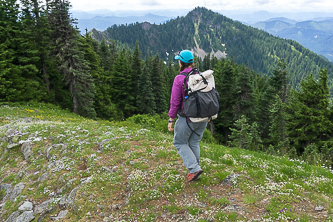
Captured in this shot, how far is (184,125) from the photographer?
16.8ft

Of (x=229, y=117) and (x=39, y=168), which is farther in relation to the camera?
(x=229, y=117)

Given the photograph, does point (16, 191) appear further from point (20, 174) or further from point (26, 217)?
point (26, 217)

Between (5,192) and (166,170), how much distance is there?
611 cm

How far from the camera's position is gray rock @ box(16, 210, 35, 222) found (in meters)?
5.71

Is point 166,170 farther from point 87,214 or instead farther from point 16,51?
point 16,51

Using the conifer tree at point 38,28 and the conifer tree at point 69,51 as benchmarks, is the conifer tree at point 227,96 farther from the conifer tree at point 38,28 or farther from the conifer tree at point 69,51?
the conifer tree at point 38,28

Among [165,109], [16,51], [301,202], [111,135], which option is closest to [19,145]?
[111,135]

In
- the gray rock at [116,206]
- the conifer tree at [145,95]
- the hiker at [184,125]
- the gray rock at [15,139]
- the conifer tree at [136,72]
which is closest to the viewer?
the hiker at [184,125]

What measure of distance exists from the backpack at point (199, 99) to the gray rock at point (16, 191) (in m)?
6.69

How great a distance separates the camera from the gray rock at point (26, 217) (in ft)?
18.7

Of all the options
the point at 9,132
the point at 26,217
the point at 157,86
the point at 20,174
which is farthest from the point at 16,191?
the point at 157,86

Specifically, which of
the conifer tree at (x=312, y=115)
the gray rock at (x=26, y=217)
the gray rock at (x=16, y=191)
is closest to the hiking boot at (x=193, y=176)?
the gray rock at (x=26, y=217)

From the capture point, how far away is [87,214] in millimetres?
5277

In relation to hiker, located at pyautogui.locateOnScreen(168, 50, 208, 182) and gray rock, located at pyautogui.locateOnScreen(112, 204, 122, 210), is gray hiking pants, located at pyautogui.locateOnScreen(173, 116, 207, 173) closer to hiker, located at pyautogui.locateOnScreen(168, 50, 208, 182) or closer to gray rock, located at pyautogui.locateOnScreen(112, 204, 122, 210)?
hiker, located at pyautogui.locateOnScreen(168, 50, 208, 182)
